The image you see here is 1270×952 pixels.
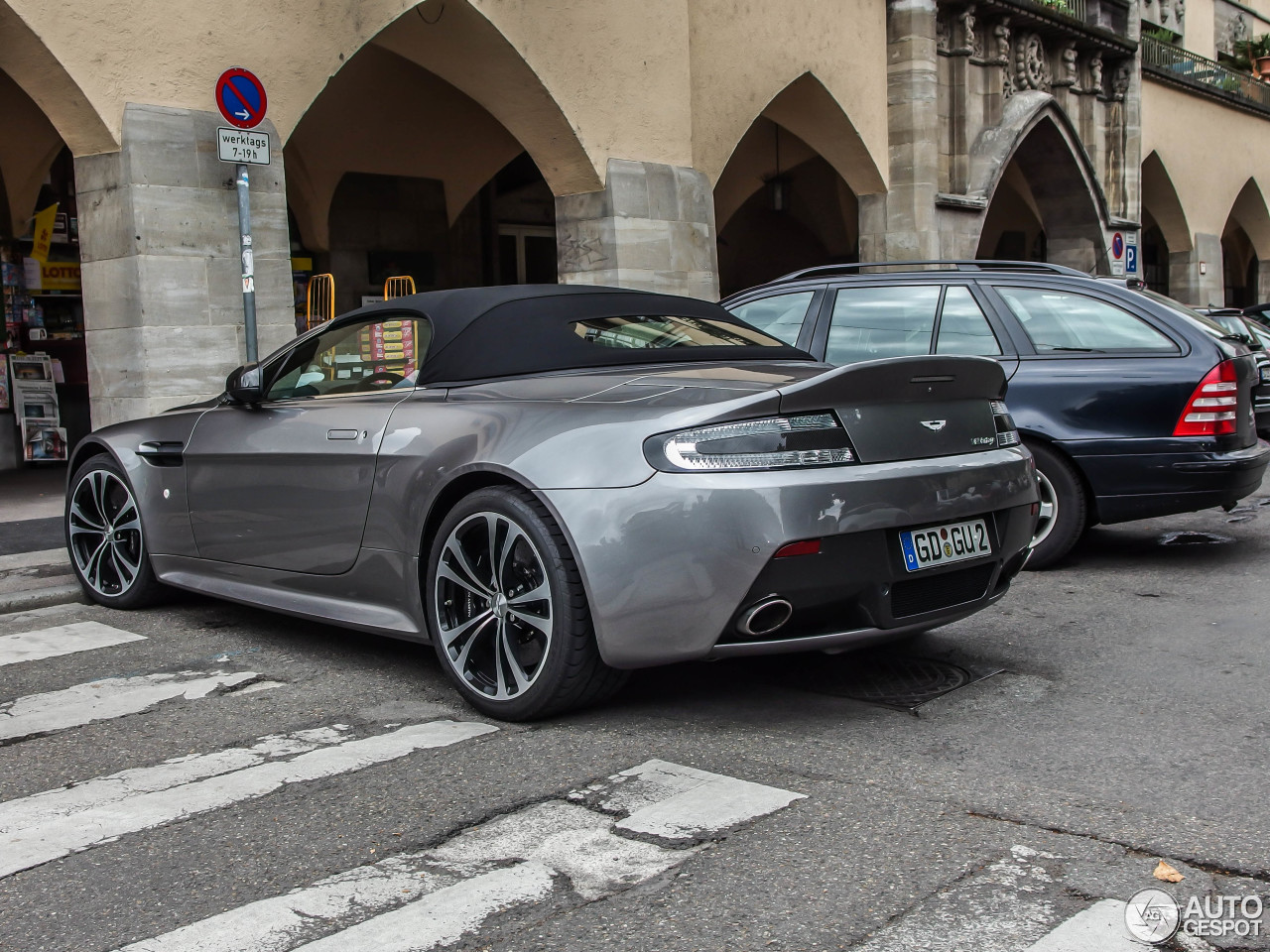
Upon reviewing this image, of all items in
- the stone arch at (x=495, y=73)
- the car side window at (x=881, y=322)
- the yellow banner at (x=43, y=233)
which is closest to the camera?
the car side window at (x=881, y=322)

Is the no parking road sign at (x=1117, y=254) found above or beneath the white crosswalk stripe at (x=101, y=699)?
above

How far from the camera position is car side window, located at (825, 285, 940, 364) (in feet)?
25.0

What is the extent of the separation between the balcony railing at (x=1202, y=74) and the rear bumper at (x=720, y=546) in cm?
2540

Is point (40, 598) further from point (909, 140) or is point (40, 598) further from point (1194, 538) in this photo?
point (909, 140)

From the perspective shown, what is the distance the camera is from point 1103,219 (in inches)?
964

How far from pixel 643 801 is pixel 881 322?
4.74 m

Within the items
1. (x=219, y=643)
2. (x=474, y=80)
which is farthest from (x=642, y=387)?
(x=474, y=80)

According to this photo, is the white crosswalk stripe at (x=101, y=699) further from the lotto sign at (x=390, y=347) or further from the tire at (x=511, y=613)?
the lotto sign at (x=390, y=347)

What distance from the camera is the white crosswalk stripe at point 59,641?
557 cm

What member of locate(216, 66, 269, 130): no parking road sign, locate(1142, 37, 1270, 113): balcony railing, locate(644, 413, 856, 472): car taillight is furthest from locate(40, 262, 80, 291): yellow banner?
locate(1142, 37, 1270, 113): balcony railing

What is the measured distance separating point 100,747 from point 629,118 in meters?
10.8

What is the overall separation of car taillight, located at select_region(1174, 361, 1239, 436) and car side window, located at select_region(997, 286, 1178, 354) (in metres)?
0.26

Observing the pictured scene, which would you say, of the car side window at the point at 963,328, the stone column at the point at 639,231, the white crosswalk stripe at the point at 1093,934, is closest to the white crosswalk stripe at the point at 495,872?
the white crosswalk stripe at the point at 1093,934

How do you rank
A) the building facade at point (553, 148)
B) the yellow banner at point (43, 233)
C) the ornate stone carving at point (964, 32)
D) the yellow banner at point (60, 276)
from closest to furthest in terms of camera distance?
the building facade at point (553, 148)
the yellow banner at point (43, 233)
the yellow banner at point (60, 276)
the ornate stone carving at point (964, 32)
